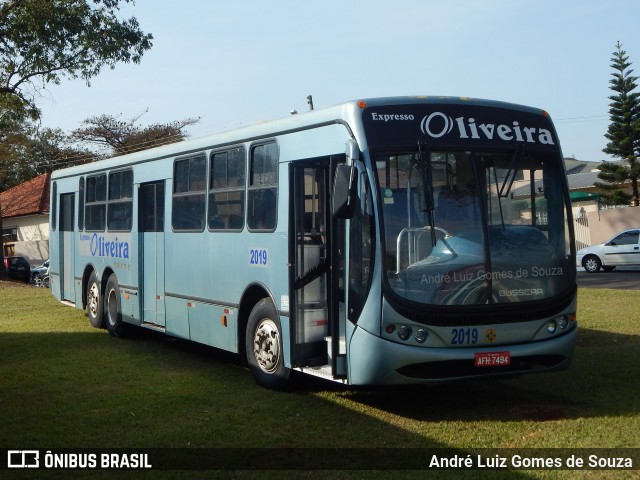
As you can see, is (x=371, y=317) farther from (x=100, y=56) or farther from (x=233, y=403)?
(x=100, y=56)

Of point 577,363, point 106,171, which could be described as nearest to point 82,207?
point 106,171

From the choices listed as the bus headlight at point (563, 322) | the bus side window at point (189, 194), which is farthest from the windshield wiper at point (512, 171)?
the bus side window at point (189, 194)

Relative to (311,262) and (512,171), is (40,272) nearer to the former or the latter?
(311,262)

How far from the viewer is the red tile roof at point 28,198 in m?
55.6

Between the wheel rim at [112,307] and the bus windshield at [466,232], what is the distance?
8040 mm

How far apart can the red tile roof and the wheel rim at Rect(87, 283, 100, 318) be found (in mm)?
40207

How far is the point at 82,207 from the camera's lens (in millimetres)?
16688

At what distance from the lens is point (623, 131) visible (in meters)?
45.2

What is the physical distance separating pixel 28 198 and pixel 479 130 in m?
53.9

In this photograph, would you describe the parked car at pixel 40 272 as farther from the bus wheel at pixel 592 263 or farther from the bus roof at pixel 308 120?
the bus roof at pixel 308 120

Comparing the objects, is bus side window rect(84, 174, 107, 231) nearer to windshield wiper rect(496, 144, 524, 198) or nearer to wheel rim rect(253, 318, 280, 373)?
wheel rim rect(253, 318, 280, 373)

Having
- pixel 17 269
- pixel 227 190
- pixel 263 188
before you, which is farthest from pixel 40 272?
pixel 263 188

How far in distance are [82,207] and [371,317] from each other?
1011cm

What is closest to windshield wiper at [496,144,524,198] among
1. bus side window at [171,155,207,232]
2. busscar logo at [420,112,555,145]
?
busscar logo at [420,112,555,145]
